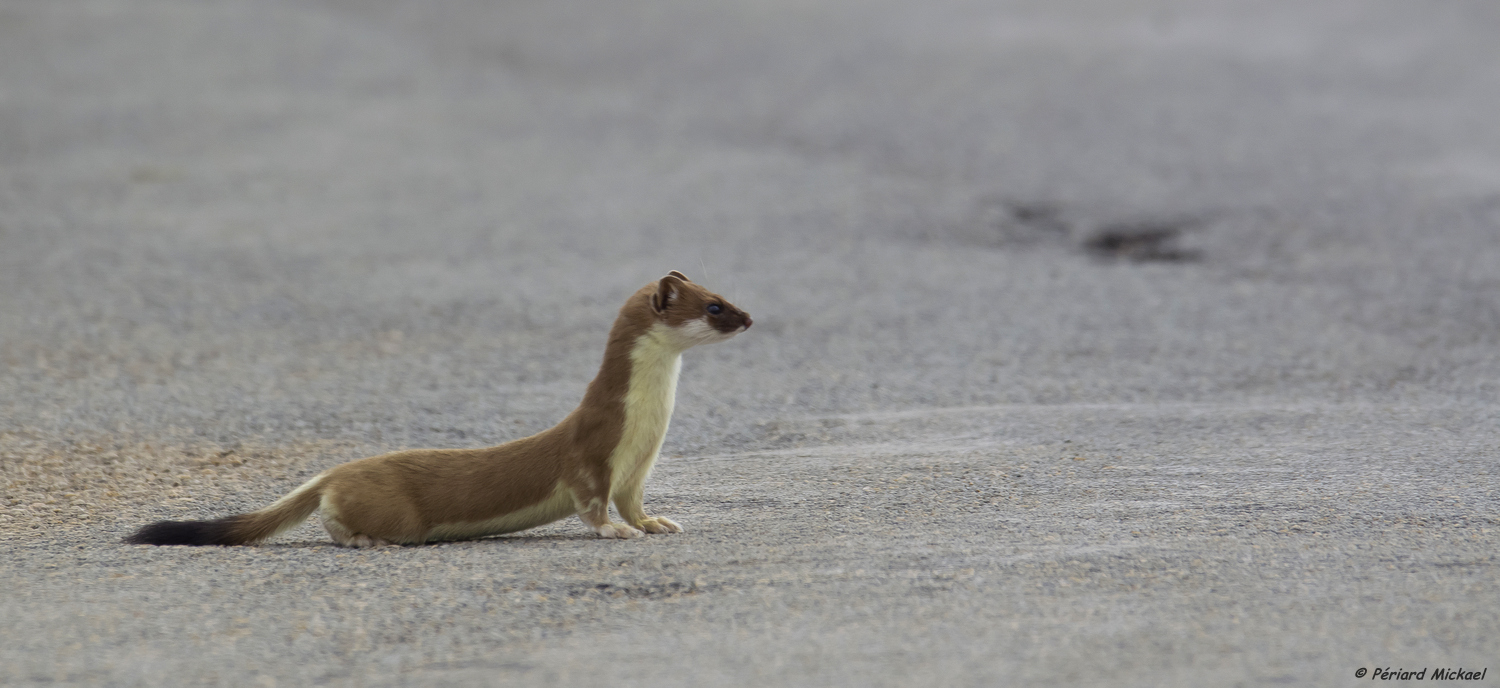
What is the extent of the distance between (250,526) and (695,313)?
2.08 meters

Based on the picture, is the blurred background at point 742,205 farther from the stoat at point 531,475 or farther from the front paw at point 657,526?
the stoat at point 531,475

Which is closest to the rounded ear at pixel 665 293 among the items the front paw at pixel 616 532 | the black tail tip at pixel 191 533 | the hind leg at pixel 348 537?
the front paw at pixel 616 532

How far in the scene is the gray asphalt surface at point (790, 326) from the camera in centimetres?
412

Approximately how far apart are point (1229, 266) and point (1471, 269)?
2.33 meters

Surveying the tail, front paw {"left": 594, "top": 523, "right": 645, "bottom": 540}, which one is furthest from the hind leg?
front paw {"left": 594, "top": 523, "right": 645, "bottom": 540}

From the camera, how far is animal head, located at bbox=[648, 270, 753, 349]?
514 centimetres

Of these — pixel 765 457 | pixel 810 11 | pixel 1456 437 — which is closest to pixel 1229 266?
pixel 1456 437

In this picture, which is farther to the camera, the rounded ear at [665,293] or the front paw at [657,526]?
the front paw at [657,526]

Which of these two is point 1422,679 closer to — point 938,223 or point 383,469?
point 383,469

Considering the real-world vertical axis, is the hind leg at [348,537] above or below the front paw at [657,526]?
above

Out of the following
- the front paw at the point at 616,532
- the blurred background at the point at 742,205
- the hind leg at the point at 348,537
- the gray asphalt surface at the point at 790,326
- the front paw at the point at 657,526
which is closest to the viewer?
the gray asphalt surface at the point at 790,326

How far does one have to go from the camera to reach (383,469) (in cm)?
517

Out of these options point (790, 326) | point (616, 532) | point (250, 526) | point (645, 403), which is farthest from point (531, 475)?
point (790, 326)

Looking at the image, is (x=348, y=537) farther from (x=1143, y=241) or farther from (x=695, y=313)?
(x=1143, y=241)
